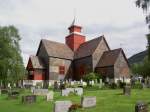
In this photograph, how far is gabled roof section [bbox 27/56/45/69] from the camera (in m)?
57.5

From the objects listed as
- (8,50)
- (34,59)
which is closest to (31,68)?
(34,59)

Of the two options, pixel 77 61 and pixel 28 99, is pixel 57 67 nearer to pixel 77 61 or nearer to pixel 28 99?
pixel 77 61

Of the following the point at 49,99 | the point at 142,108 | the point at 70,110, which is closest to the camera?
the point at 142,108

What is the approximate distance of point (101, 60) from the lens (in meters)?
56.9

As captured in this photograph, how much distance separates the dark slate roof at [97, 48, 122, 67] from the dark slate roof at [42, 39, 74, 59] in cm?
816

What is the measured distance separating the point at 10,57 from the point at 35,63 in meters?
8.03

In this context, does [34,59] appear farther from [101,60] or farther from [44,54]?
[101,60]

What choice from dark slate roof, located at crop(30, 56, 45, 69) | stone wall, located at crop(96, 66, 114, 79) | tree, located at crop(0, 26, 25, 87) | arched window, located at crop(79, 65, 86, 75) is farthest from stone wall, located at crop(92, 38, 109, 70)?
tree, located at crop(0, 26, 25, 87)

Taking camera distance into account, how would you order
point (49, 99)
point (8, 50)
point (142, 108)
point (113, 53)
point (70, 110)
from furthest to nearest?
point (113, 53) < point (8, 50) < point (49, 99) < point (70, 110) < point (142, 108)

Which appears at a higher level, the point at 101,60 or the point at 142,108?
the point at 101,60

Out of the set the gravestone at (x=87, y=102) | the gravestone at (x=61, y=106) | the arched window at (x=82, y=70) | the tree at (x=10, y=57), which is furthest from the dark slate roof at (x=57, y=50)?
the gravestone at (x=61, y=106)

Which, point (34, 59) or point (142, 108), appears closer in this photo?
point (142, 108)

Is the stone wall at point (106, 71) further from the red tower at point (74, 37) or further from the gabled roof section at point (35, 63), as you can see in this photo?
the gabled roof section at point (35, 63)

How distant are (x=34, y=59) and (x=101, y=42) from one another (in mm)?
14118
